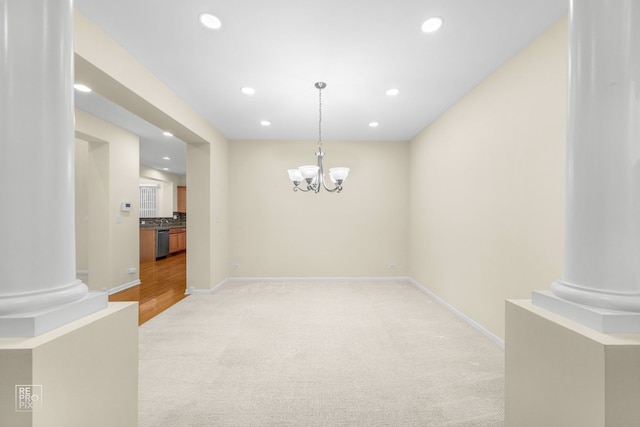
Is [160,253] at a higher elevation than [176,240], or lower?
lower

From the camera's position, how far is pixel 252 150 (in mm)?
5359

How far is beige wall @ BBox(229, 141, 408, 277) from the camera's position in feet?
17.6

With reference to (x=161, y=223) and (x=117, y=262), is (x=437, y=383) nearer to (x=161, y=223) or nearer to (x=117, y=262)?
(x=117, y=262)

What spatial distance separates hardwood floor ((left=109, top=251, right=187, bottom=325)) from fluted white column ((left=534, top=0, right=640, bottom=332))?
3.88 m

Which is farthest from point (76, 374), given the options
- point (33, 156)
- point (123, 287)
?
point (123, 287)

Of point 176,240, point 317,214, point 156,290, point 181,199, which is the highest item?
point 181,199

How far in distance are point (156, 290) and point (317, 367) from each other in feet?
11.8

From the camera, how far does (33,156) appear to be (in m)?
0.96

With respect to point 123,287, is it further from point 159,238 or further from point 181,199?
point 181,199

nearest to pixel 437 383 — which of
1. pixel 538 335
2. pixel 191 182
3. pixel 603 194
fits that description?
pixel 538 335

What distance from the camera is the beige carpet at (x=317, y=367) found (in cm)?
177

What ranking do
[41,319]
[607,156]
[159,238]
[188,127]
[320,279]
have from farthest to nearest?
[159,238], [320,279], [188,127], [607,156], [41,319]

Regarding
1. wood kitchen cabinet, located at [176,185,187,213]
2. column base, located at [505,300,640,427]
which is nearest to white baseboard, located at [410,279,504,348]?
column base, located at [505,300,640,427]

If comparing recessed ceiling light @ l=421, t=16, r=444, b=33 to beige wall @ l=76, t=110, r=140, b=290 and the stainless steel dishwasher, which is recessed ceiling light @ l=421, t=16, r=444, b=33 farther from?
the stainless steel dishwasher
